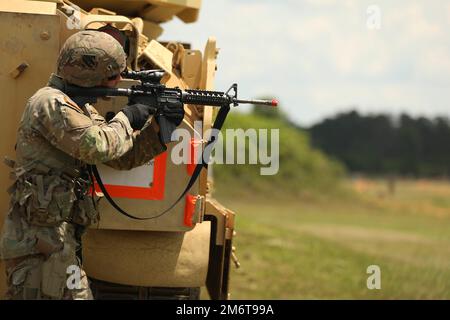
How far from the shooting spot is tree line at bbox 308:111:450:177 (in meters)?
66.3

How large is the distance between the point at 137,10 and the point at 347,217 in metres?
20.4

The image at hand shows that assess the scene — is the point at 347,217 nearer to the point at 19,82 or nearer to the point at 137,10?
the point at 137,10

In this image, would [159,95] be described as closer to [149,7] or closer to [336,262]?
[149,7]

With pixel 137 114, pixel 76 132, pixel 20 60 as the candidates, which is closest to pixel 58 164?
pixel 76 132

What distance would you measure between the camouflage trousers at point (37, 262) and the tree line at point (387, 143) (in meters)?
59.6

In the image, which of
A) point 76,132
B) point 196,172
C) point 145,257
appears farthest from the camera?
point 145,257

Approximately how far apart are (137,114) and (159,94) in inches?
8.4

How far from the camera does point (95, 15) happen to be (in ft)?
21.0

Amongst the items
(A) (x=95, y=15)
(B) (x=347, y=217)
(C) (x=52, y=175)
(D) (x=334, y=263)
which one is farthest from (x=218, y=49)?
(B) (x=347, y=217)

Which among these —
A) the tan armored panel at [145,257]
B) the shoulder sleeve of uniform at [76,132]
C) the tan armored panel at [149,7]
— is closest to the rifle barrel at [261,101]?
the shoulder sleeve of uniform at [76,132]

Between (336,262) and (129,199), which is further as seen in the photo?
(336,262)

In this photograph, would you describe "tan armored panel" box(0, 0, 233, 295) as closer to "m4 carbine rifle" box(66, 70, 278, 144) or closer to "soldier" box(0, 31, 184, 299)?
"m4 carbine rifle" box(66, 70, 278, 144)

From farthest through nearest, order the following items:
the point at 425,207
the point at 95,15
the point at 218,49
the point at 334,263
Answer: the point at 425,207 < the point at 334,263 < the point at 218,49 < the point at 95,15

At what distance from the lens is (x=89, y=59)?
5418mm
